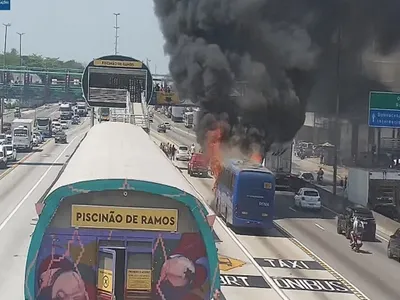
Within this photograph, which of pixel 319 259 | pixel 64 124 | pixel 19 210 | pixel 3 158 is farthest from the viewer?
pixel 64 124

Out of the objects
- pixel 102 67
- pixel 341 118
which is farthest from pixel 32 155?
pixel 341 118

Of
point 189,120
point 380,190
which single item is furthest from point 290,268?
point 189,120

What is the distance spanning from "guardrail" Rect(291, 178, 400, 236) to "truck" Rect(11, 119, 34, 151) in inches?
1098

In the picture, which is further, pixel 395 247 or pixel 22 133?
pixel 22 133

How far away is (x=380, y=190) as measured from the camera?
41.0 m

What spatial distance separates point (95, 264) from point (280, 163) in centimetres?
4233

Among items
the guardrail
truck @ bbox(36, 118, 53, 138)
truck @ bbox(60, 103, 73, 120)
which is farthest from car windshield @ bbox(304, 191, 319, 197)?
truck @ bbox(60, 103, 73, 120)

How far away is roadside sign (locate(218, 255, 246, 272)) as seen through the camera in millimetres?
23203

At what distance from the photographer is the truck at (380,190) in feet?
131

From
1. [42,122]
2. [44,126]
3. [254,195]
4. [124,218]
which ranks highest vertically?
[124,218]

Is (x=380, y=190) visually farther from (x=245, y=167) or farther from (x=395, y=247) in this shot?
(x=395, y=247)

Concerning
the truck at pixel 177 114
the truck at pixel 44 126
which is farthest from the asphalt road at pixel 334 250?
the truck at pixel 177 114

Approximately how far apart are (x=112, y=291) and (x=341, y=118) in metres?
48.9

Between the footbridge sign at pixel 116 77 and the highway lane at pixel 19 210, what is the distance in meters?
6.52
